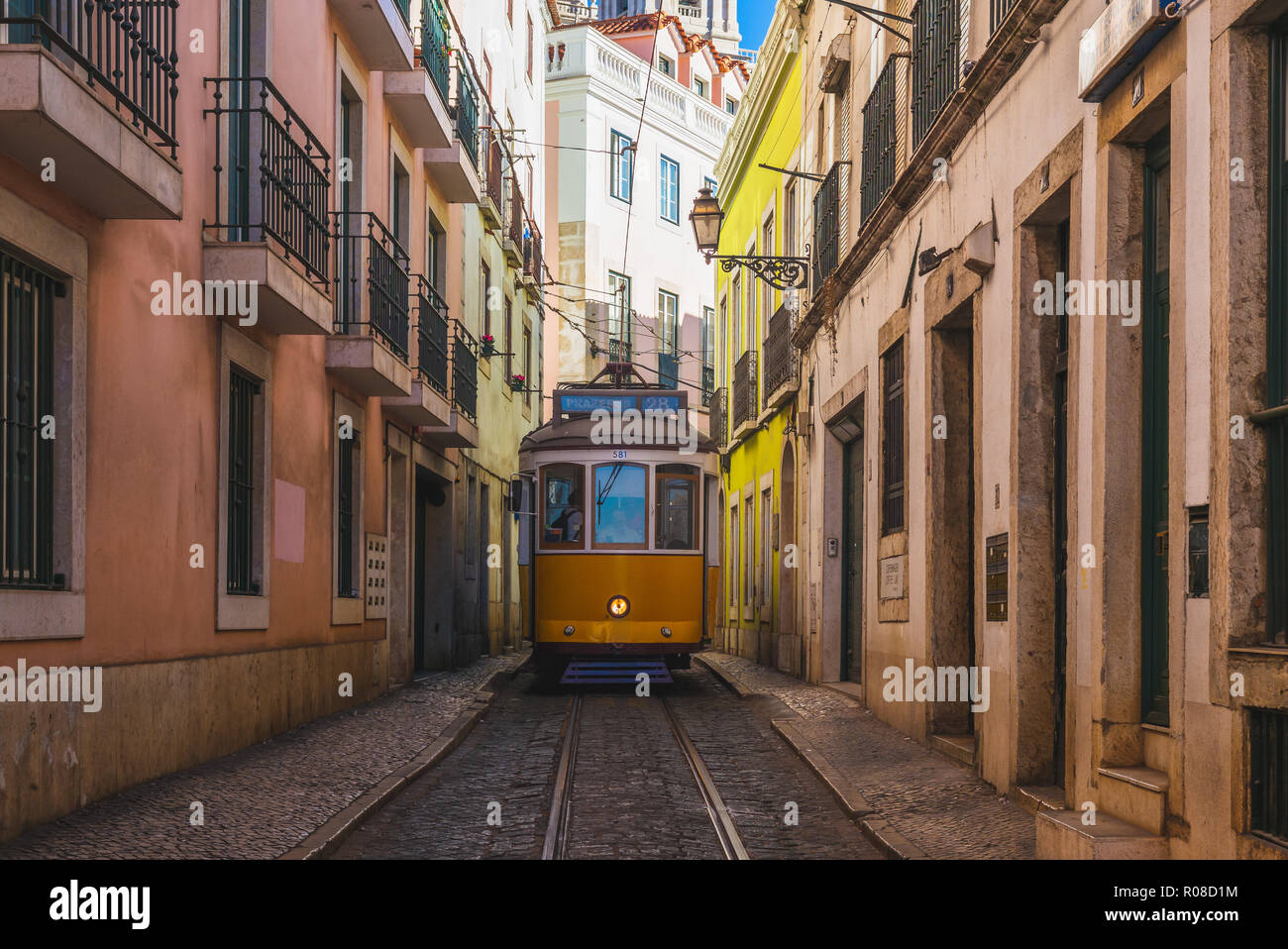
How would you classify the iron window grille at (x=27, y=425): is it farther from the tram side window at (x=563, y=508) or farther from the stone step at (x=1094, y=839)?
the tram side window at (x=563, y=508)

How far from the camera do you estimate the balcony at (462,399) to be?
59.8 feet

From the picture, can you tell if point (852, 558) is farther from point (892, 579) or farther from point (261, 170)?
point (261, 170)

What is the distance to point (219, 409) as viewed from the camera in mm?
10039

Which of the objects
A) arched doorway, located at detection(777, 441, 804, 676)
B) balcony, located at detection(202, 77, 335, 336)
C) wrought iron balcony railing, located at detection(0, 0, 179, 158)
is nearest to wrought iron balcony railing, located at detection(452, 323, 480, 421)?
arched doorway, located at detection(777, 441, 804, 676)

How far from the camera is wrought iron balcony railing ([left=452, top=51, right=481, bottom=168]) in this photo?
1864cm

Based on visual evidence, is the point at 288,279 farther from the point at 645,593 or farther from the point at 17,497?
the point at 645,593

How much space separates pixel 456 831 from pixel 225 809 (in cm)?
118

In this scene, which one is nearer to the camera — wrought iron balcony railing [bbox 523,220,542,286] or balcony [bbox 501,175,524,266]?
balcony [bbox 501,175,524,266]

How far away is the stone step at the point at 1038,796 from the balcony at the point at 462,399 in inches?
427

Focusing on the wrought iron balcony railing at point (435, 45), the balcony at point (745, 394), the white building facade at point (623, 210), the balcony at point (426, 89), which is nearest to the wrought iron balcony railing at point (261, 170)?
the balcony at point (426, 89)

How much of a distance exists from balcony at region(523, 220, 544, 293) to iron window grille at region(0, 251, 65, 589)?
67.0 feet

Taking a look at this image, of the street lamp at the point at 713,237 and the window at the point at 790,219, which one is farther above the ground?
the window at the point at 790,219

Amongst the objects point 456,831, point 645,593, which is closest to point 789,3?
point 645,593

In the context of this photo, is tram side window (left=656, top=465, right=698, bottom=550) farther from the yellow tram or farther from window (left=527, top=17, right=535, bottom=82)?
window (left=527, top=17, right=535, bottom=82)
